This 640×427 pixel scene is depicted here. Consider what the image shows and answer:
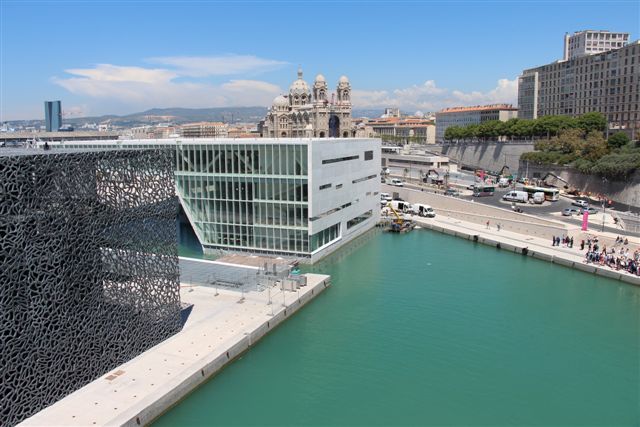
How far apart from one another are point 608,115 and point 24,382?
9558 cm

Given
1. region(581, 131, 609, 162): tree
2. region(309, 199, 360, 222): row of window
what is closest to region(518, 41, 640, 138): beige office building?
region(581, 131, 609, 162): tree

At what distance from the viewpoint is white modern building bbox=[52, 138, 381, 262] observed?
39.5 metres

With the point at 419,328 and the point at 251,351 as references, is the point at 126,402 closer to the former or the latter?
the point at 251,351

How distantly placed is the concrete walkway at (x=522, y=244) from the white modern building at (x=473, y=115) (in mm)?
83292

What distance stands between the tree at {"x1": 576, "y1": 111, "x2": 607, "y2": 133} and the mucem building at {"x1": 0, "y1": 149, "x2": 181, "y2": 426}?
75671 mm

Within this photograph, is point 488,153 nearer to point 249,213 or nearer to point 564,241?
point 564,241

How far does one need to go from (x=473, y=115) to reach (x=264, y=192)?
12674 centimetres

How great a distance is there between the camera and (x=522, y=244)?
1768 inches

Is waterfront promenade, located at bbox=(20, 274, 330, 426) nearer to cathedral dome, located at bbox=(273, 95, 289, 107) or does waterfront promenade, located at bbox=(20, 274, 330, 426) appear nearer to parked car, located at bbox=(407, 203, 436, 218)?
parked car, located at bbox=(407, 203, 436, 218)

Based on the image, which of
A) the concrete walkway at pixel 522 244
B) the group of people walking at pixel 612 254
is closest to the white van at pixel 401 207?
the concrete walkway at pixel 522 244

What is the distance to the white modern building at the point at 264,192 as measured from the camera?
39531 millimetres

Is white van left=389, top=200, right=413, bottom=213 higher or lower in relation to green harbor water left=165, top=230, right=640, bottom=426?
higher

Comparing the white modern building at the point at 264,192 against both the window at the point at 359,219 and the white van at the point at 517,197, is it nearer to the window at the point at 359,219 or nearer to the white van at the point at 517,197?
the window at the point at 359,219

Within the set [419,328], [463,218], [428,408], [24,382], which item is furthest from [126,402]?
[463,218]
